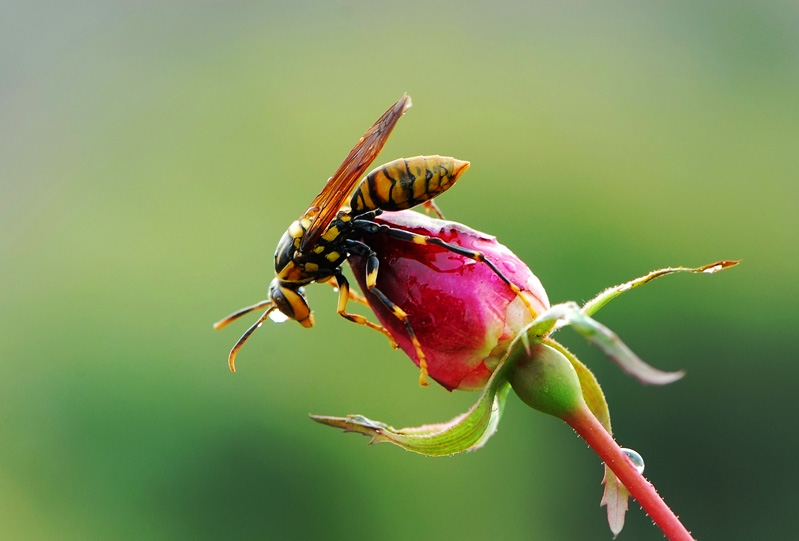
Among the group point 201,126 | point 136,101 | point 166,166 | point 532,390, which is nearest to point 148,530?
point 532,390

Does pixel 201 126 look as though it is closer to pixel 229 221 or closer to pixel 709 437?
pixel 229 221

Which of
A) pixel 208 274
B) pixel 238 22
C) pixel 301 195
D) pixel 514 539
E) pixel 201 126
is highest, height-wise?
pixel 238 22

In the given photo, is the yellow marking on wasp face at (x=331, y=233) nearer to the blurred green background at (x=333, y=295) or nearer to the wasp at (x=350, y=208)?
the wasp at (x=350, y=208)

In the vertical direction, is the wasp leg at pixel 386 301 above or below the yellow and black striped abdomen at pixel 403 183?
below

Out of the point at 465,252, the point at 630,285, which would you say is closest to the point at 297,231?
the point at 465,252

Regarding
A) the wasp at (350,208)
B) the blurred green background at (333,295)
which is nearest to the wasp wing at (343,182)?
the wasp at (350,208)

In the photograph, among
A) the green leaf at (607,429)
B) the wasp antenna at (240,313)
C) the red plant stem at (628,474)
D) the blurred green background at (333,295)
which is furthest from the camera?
the blurred green background at (333,295)

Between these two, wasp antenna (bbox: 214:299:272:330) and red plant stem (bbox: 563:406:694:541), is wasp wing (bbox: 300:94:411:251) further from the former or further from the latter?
red plant stem (bbox: 563:406:694:541)
